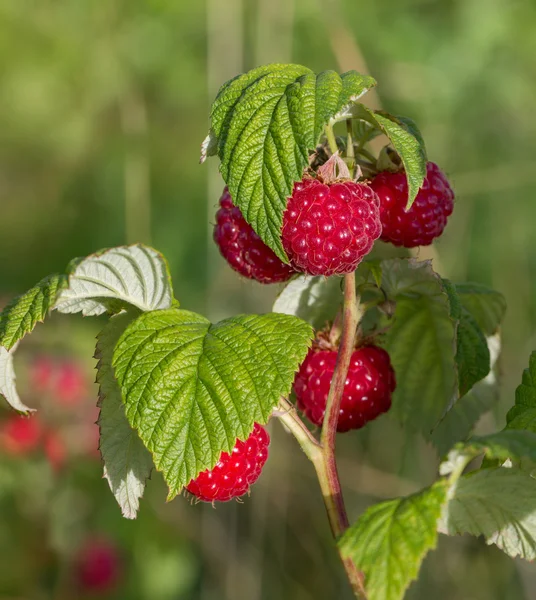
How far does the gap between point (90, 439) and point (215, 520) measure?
0.72 metres

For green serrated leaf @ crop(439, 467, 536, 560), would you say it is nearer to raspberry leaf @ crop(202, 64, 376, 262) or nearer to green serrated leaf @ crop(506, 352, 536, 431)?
green serrated leaf @ crop(506, 352, 536, 431)

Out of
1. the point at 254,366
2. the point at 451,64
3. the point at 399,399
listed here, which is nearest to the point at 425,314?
the point at 399,399

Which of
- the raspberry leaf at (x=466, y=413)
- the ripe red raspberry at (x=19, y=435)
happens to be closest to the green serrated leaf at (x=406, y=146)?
the raspberry leaf at (x=466, y=413)

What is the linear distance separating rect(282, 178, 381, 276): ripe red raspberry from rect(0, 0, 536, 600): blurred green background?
1196 millimetres

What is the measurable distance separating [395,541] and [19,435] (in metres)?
1.82

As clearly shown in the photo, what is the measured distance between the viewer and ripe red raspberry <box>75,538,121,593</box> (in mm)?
2346

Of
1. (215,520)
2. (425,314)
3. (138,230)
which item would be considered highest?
(425,314)

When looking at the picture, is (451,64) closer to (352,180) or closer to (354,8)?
(354,8)

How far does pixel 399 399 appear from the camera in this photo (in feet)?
3.07

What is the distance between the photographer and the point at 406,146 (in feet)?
2.13

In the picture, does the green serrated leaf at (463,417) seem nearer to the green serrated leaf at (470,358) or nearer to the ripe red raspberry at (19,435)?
the green serrated leaf at (470,358)

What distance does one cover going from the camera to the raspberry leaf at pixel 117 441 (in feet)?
2.31

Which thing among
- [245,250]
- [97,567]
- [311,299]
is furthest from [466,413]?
[97,567]

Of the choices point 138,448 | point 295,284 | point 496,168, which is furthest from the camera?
point 496,168
